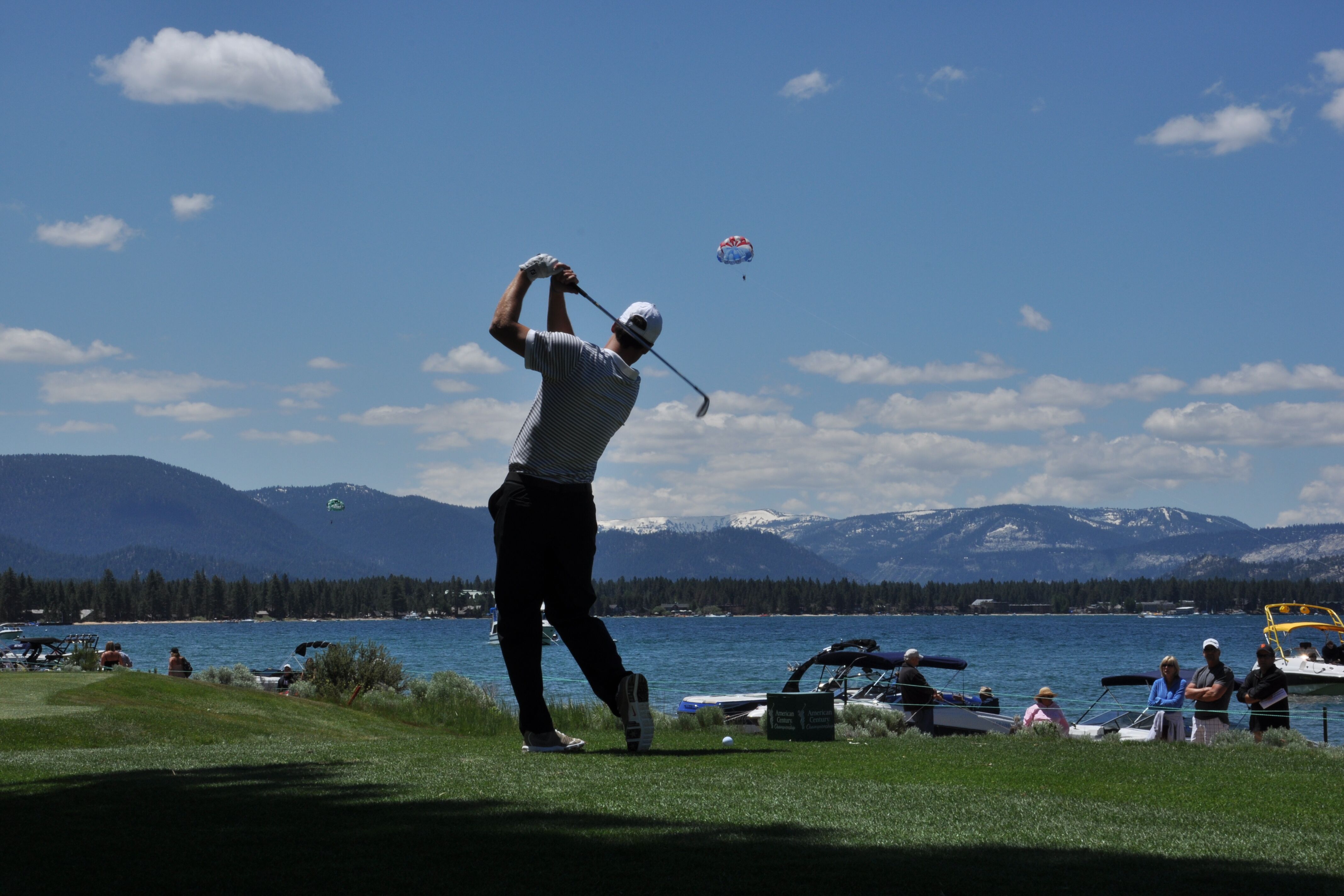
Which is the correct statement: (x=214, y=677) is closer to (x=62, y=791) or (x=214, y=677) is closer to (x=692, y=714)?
(x=692, y=714)

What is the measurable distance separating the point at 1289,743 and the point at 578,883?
25.1 feet

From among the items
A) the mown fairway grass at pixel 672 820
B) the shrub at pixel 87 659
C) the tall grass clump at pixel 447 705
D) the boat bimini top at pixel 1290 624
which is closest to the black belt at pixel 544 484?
the mown fairway grass at pixel 672 820

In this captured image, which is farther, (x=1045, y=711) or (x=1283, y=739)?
(x=1045, y=711)

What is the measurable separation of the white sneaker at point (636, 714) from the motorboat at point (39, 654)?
2426 cm

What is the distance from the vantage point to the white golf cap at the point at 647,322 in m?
6.45

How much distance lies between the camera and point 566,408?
6051 mm

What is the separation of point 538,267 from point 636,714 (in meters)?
2.37

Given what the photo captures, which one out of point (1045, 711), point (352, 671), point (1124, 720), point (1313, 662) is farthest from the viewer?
point (1313, 662)

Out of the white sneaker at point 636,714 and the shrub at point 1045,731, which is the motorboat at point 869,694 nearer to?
the shrub at point 1045,731

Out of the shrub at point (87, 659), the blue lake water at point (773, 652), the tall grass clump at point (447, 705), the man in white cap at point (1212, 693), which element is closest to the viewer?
the tall grass clump at point (447, 705)

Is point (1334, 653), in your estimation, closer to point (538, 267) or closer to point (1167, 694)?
point (1167, 694)

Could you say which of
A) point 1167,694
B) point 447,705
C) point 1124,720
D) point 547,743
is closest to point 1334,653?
point 1124,720

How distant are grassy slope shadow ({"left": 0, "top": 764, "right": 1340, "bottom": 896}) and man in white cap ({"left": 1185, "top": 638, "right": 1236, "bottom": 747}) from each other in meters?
11.3

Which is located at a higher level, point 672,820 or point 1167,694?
point 672,820
